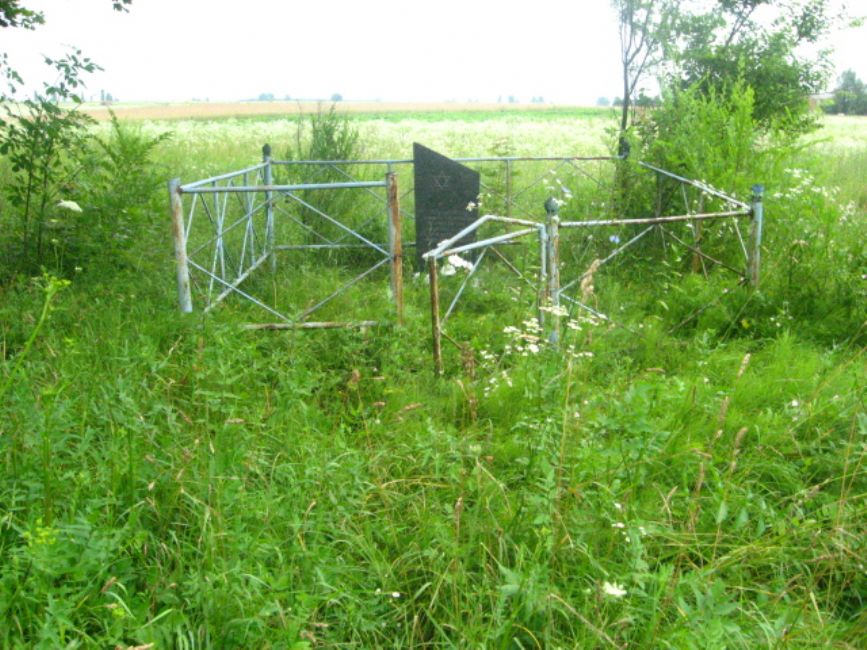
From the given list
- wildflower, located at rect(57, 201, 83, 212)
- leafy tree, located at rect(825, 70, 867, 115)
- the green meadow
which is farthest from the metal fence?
leafy tree, located at rect(825, 70, 867, 115)

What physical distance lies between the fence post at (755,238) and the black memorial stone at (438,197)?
291 centimetres

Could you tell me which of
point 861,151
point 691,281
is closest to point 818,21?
point 861,151

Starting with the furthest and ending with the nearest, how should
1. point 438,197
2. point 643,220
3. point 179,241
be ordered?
point 438,197, point 643,220, point 179,241

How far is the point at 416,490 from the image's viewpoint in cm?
334

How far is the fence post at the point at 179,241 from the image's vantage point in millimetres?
5379

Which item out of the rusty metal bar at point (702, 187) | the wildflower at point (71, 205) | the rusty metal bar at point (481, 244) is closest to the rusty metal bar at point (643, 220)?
the rusty metal bar at point (702, 187)

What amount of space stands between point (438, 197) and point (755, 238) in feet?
10.8

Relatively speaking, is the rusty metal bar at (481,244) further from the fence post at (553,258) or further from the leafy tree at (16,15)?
the leafy tree at (16,15)

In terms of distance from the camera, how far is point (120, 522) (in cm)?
277

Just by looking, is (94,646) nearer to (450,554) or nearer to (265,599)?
(265,599)

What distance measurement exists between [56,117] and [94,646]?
530cm

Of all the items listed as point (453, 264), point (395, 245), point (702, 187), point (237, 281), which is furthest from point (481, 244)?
point (702, 187)

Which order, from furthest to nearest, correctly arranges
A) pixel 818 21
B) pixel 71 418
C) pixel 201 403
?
pixel 818 21, pixel 201 403, pixel 71 418

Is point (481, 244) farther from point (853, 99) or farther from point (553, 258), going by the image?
point (853, 99)
